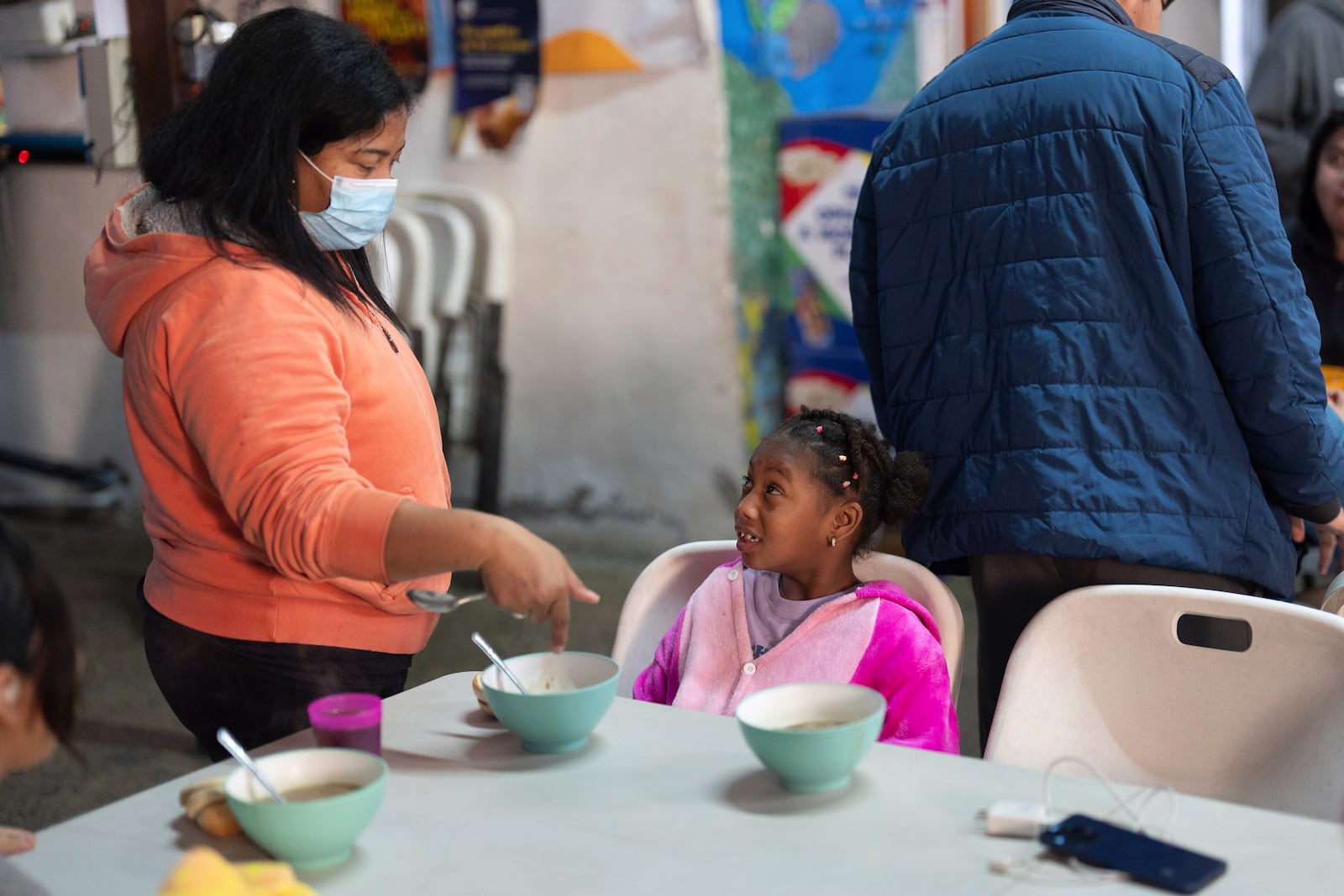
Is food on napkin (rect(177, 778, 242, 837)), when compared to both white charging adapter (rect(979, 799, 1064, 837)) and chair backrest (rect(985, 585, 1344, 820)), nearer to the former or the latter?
white charging adapter (rect(979, 799, 1064, 837))

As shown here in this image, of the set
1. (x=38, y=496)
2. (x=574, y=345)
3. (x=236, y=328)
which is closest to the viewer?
(x=236, y=328)

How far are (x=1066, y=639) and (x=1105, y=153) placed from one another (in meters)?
0.59

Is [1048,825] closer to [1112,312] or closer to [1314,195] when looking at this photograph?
[1112,312]

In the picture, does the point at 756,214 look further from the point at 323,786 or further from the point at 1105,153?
the point at 323,786

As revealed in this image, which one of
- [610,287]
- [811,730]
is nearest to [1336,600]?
[811,730]

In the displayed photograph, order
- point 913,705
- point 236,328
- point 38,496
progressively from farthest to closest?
point 38,496, point 913,705, point 236,328

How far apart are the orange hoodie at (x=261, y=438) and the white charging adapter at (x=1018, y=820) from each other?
575 mm

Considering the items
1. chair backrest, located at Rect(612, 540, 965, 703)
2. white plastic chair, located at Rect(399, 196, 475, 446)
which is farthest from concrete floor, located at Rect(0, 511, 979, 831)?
chair backrest, located at Rect(612, 540, 965, 703)

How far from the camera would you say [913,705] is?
156 cm

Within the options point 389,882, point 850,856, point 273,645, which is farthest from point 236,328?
point 850,856

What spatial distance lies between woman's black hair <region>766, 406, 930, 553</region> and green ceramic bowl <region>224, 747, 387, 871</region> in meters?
0.82

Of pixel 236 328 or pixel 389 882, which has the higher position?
pixel 236 328

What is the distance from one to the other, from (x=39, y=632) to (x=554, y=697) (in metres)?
0.45

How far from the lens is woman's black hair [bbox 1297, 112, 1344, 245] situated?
2529 millimetres
